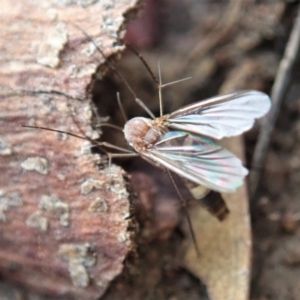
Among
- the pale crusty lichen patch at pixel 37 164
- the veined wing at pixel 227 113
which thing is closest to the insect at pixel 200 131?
the veined wing at pixel 227 113

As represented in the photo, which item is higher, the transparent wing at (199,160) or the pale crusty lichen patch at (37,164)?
the pale crusty lichen patch at (37,164)

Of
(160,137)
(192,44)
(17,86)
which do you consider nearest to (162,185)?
(160,137)

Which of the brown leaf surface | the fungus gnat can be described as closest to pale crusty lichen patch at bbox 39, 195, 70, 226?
the fungus gnat

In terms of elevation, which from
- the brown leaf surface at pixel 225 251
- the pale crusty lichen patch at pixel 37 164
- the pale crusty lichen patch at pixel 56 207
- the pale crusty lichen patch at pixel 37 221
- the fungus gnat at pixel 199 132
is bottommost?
the brown leaf surface at pixel 225 251

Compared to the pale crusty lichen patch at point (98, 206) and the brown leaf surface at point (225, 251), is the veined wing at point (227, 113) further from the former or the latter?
the pale crusty lichen patch at point (98, 206)

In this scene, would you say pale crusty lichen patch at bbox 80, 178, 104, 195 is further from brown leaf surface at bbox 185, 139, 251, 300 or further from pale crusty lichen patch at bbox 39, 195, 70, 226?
brown leaf surface at bbox 185, 139, 251, 300

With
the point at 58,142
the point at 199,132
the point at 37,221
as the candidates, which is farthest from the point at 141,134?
the point at 37,221

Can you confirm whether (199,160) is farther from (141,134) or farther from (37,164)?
(37,164)
